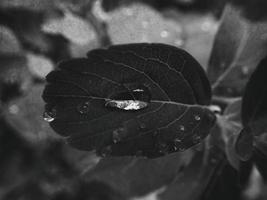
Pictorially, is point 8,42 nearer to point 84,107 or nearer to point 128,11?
point 128,11

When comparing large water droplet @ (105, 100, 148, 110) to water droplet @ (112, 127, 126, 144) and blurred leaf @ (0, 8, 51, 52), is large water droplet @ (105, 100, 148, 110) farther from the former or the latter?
blurred leaf @ (0, 8, 51, 52)

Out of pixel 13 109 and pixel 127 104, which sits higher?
pixel 127 104

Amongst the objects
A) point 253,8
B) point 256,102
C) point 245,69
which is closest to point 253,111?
point 256,102

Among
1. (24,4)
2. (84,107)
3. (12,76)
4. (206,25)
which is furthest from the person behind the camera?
(206,25)

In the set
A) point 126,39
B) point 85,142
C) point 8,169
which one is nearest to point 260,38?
point 126,39

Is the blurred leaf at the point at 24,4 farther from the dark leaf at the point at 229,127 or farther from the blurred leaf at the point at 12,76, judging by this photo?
the dark leaf at the point at 229,127

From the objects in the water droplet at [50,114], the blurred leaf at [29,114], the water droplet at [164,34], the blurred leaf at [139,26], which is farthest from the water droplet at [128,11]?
the water droplet at [50,114]

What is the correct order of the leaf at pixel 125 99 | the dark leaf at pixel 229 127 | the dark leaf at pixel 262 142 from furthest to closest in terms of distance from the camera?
1. the dark leaf at pixel 229 127
2. the dark leaf at pixel 262 142
3. the leaf at pixel 125 99
